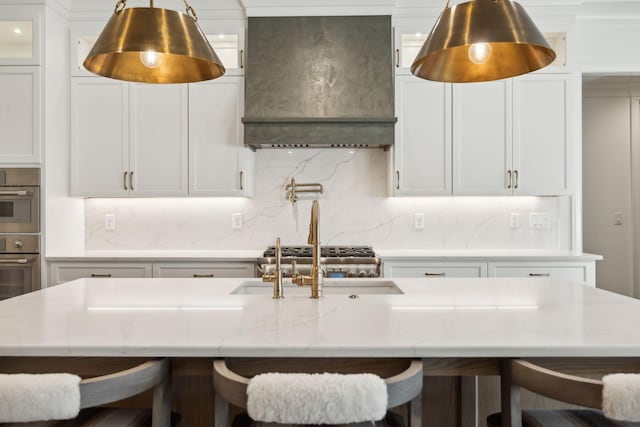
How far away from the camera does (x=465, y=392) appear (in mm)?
1661

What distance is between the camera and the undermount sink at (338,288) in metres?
2.12

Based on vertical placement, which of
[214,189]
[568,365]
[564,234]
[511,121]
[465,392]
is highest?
[511,121]

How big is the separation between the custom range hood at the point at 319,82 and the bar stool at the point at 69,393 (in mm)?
2429

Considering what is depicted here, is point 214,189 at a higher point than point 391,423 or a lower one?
higher

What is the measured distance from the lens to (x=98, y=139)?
143 inches

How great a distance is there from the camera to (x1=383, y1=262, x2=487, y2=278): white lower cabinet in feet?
11.1

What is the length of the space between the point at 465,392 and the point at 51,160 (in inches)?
126

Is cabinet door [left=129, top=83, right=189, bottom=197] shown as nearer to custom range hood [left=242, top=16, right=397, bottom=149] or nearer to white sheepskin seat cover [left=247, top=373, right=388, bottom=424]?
custom range hood [left=242, top=16, right=397, bottom=149]

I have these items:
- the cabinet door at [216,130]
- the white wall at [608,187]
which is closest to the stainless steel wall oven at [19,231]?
the cabinet door at [216,130]

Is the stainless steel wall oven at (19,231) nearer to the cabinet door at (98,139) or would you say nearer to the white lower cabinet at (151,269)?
the white lower cabinet at (151,269)

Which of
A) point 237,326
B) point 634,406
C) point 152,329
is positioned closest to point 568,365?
point 634,406

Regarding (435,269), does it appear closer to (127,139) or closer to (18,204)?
(127,139)

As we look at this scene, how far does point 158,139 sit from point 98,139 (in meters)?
0.47

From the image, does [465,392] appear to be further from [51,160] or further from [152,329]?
[51,160]
